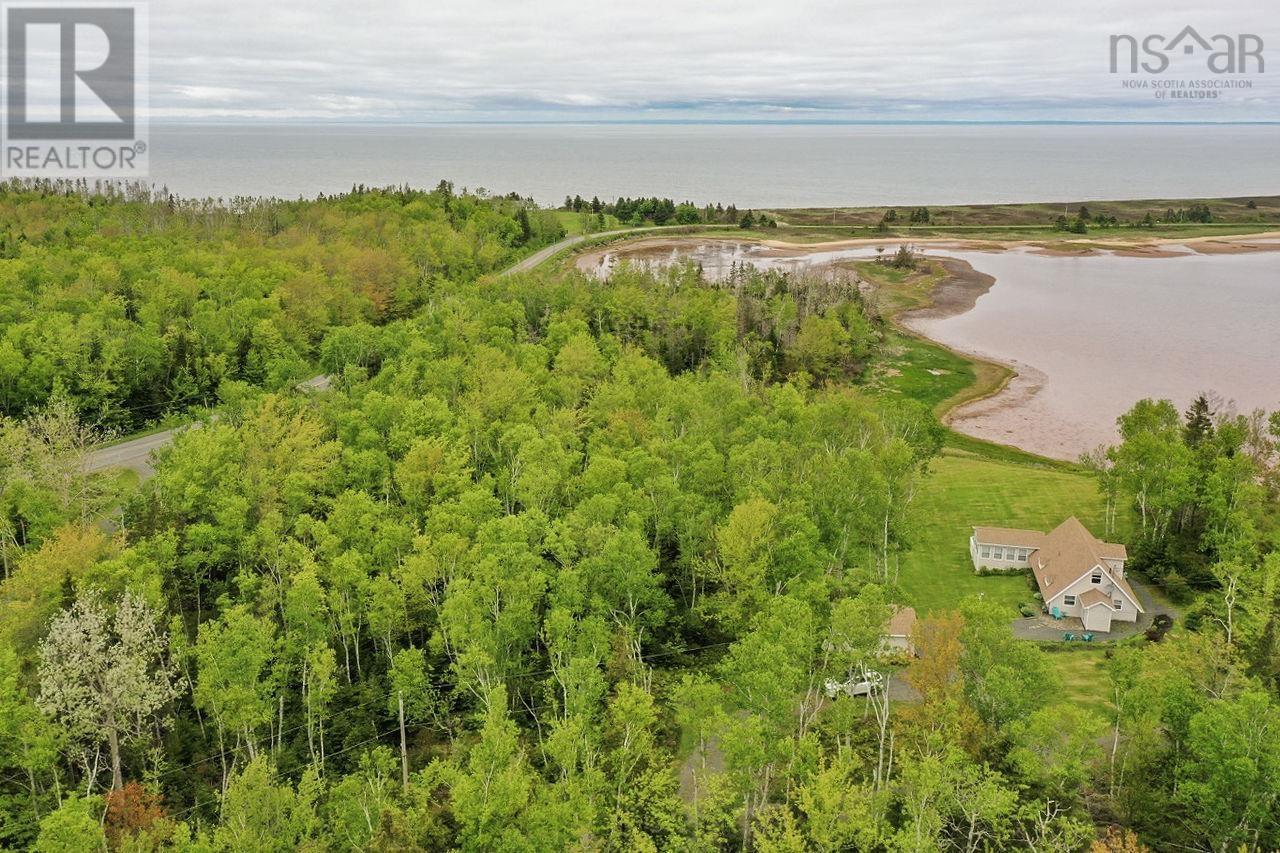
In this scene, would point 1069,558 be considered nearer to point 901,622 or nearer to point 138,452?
point 901,622

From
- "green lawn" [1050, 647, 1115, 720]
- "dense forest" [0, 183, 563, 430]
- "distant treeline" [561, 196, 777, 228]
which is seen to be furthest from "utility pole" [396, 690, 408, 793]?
"distant treeline" [561, 196, 777, 228]

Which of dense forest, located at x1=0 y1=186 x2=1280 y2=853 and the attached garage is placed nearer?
dense forest, located at x1=0 y1=186 x2=1280 y2=853

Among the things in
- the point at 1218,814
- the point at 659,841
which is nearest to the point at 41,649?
the point at 659,841

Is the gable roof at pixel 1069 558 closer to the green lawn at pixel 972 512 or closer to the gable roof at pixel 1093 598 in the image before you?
the gable roof at pixel 1093 598

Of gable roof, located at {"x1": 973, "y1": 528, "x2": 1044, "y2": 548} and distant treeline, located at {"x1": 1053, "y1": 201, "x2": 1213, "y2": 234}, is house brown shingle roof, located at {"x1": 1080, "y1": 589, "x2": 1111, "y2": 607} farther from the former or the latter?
distant treeline, located at {"x1": 1053, "y1": 201, "x2": 1213, "y2": 234}

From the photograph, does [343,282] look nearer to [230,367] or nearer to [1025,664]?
[230,367]

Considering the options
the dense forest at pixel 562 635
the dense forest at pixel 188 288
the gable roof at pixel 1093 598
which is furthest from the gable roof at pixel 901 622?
the dense forest at pixel 188 288
